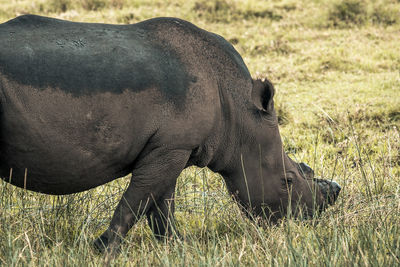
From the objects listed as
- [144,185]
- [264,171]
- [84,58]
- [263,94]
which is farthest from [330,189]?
[84,58]

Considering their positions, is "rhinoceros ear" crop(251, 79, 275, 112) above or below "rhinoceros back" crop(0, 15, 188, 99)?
below

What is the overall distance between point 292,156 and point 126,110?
3.04 metres

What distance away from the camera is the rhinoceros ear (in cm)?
395

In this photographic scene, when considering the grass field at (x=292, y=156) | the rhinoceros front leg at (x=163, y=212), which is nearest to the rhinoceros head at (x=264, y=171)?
the grass field at (x=292, y=156)

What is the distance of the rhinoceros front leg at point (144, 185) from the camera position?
3615 millimetres

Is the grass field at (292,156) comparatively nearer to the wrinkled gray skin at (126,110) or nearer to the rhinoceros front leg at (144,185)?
the rhinoceros front leg at (144,185)

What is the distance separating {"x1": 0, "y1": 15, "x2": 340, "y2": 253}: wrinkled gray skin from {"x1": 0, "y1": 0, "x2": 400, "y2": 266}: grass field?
0.32m

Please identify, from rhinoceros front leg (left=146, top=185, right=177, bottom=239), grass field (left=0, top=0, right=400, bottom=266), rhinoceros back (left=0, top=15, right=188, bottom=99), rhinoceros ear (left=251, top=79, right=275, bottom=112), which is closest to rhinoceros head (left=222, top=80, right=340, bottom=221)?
rhinoceros ear (left=251, top=79, right=275, bottom=112)

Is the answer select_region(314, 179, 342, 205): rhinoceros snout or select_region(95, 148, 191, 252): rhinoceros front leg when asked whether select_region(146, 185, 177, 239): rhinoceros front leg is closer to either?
select_region(95, 148, 191, 252): rhinoceros front leg

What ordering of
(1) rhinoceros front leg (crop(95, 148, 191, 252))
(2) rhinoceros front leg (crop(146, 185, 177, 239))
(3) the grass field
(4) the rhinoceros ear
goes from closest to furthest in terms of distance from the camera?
(3) the grass field, (1) rhinoceros front leg (crop(95, 148, 191, 252)), (4) the rhinoceros ear, (2) rhinoceros front leg (crop(146, 185, 177, 239))

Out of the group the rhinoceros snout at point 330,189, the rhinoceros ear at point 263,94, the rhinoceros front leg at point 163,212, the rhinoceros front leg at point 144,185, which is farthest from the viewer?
the rhinoceros snout at point 330,189

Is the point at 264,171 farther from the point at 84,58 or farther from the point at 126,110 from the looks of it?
the point at 84,58

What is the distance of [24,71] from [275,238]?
1635 mm

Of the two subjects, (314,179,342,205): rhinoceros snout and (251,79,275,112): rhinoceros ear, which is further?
(314,179,342,205): rhinoceros snout
